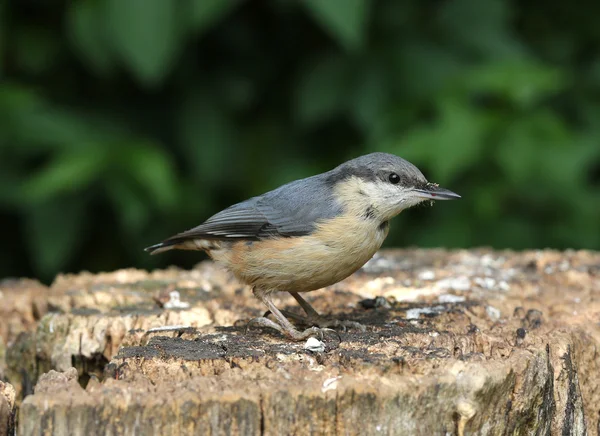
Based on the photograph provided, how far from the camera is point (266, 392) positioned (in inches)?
109

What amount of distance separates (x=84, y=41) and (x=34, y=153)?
0.95 m

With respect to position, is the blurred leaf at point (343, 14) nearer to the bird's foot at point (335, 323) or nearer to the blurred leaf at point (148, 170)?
the blurred leaf at point (148, 170)

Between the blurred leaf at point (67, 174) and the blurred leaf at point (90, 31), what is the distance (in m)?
0.67

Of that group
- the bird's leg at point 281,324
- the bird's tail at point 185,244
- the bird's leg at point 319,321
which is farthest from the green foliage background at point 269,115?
the bird's leg at point 281,324

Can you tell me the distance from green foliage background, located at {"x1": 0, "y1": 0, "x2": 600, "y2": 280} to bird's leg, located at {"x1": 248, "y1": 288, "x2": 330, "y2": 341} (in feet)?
6.31

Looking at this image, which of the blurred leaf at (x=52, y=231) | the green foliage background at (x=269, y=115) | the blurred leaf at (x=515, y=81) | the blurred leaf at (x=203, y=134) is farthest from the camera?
the blurred leaf at (x=203, y=134)

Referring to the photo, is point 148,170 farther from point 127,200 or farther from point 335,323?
point 335,323

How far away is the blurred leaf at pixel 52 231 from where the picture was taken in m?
6.09

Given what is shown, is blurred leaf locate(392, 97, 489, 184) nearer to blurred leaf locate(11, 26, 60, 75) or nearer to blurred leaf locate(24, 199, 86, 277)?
blurred leaf locate(24, 199, 86, 277)

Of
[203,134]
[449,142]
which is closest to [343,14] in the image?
[449,142]

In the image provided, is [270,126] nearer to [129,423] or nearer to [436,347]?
[436,347]

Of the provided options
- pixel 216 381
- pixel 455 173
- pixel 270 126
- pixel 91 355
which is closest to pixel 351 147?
pixel 270 126

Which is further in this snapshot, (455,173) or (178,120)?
(178,120)

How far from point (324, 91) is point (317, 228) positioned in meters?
2.71
